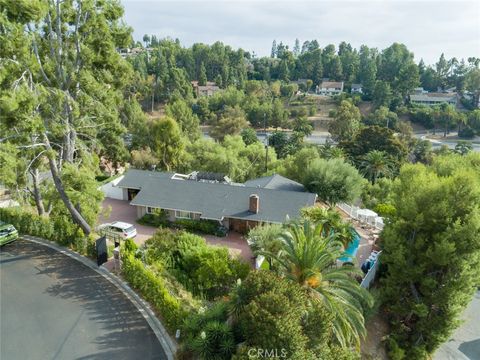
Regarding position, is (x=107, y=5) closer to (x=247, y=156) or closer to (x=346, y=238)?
(x=346, y=238)

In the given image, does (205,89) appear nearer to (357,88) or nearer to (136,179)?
(357,88)

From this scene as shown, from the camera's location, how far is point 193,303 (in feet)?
56.4

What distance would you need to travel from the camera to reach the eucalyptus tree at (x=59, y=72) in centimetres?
1738

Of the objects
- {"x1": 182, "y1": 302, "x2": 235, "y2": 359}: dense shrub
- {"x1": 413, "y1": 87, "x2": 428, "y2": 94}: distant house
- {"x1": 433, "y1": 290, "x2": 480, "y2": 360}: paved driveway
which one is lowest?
{"x1": 433, "y1": 290, "x2": 480, "y2": 360}: paved driveway

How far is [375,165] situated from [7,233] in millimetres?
44511

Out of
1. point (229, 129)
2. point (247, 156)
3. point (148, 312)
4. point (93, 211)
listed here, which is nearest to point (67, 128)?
point (93, 211)

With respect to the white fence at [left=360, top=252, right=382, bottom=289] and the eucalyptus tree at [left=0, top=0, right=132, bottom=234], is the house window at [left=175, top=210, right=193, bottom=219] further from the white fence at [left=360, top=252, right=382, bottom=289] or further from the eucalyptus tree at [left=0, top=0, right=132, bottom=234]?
the white fence at [left=360, top=252, right=382, bottom=289]

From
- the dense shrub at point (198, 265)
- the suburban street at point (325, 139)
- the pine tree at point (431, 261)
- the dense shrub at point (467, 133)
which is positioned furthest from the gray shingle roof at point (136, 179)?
the dense shrub at point (467, 133)

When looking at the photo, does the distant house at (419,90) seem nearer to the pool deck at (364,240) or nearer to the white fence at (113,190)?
Result: the pool deck at (364,240)

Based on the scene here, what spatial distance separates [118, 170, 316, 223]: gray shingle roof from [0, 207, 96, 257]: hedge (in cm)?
753

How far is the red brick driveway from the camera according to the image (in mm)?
25375

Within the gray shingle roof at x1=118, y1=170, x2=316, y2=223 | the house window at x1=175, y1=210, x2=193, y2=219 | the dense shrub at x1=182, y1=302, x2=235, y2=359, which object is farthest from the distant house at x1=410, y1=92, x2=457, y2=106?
the dense shrub at x1=182, y1=302, x2=235, y2=359

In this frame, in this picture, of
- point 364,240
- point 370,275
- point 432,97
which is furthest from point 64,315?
point 432,97

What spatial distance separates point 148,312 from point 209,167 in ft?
100
